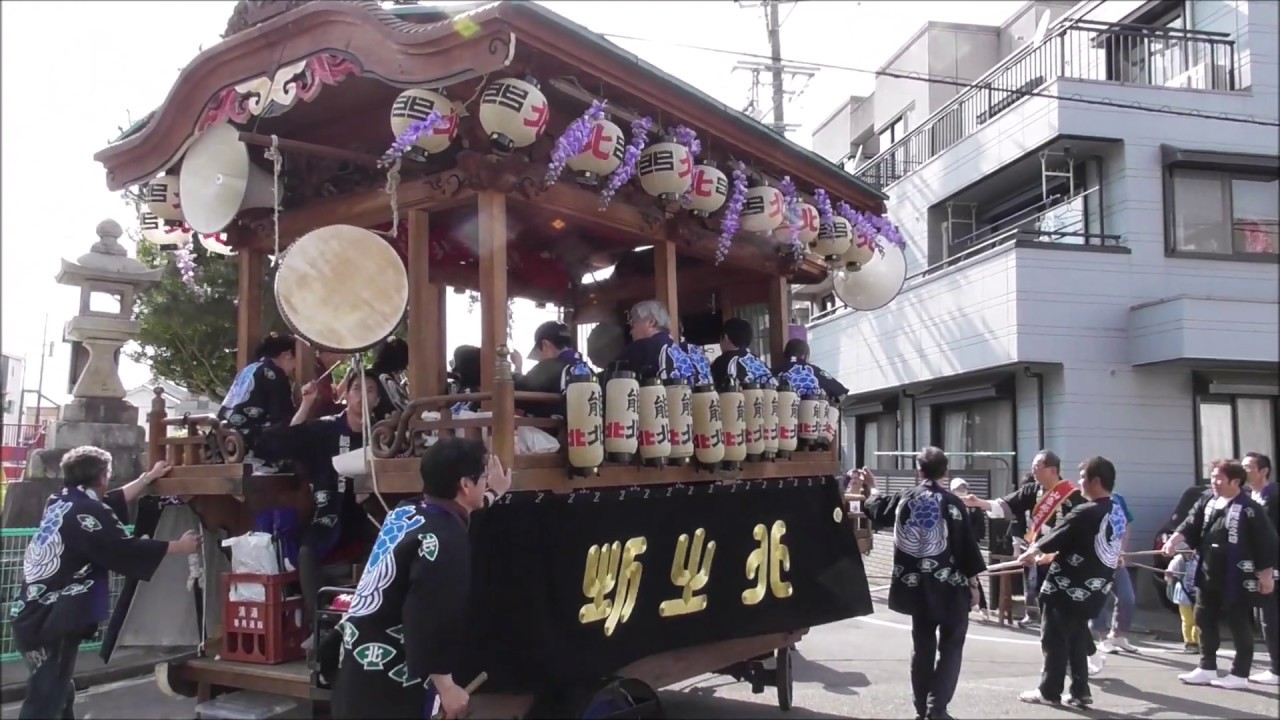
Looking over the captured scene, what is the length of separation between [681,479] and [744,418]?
731mm

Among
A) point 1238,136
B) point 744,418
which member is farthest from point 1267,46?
point 744,418

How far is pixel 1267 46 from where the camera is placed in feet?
45.9

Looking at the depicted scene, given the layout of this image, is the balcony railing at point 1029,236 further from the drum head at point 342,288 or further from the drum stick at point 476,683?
the drum stick at point 476,683

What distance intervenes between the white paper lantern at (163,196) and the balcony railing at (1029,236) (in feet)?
38.0

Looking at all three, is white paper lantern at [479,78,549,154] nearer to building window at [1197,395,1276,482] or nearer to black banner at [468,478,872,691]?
black banner at [468,478,872,691]

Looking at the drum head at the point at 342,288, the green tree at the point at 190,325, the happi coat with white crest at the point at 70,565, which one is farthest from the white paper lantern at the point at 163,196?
the green tree at the point at 190,325

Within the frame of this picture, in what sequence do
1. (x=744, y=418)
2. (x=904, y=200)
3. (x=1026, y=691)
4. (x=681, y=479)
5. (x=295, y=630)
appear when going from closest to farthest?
1. (x=295, y=630)
2. (x=681, y=479)
3. (x=744, y=418)
4. (x=1026, y=691)
5. (x=904, y=200)

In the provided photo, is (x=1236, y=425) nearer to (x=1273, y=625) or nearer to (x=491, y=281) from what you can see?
(x=1273, y=625)

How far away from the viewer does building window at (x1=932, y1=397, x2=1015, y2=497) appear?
568 inches

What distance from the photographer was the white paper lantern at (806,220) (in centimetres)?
707

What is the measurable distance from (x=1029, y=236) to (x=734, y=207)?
1107 centimetres

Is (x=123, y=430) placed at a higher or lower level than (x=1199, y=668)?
higher

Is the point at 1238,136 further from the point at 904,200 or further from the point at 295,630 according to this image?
the point at 295,630

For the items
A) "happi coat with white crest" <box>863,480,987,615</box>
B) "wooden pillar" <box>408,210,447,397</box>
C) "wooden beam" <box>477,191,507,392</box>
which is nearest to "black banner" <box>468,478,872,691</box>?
"happi coat with white crest" <box>863,480,987,615</box>
